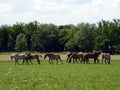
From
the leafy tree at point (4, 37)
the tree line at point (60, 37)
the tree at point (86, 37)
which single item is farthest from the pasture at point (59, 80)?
the leafy tree at point (4, 37)

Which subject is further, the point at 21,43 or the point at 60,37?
the point at 60,37

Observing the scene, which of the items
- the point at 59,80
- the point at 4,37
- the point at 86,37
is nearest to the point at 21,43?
the point at 4,37

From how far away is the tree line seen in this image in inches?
4761

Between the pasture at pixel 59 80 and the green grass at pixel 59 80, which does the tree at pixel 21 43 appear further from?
the green grass at pixel 59 80

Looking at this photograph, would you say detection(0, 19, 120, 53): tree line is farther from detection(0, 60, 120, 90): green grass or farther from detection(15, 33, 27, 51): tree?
detection(0, 60, 120, 90): green grass

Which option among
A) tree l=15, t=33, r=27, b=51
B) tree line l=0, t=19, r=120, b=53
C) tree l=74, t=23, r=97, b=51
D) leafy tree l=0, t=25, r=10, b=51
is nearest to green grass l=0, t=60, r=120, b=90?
tree line l=0, t=19, r=120, b=53

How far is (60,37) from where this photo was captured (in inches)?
5965

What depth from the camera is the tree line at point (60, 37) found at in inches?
4761

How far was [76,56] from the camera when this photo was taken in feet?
180

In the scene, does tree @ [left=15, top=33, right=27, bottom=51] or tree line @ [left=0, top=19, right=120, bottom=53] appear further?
tree @ [left=15, top=33, right=27, bottom=51]

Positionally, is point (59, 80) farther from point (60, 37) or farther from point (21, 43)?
point (60, 37)

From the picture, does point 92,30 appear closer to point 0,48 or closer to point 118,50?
point 118,50

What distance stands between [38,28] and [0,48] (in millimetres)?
16340

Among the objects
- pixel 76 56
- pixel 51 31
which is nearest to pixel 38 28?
pixel 51 31
